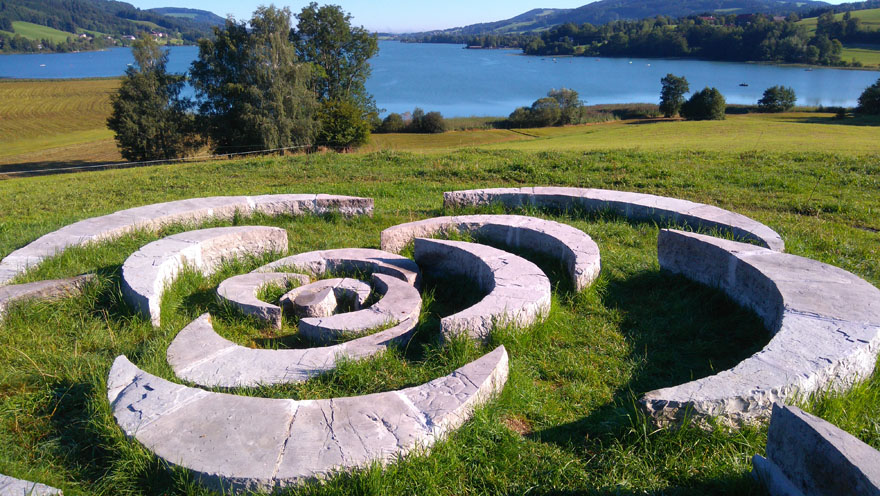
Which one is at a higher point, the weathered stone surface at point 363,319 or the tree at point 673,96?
the weathered stone surface at point 363,319

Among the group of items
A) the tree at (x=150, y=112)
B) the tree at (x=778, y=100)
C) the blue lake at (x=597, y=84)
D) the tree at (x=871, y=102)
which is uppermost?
the tree at (x=150, y=112)

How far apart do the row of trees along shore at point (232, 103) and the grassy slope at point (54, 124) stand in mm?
4372

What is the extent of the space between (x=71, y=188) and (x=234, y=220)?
6.90m

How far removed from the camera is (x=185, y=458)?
2.96 meters

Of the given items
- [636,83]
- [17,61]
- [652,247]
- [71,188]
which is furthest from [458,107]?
[17,61]

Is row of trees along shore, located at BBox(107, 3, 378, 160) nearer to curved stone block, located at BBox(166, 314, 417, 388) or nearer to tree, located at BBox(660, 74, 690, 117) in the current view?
curved stone block, located at BBox(166, 314, 417, 388)

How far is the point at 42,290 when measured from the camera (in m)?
5.35

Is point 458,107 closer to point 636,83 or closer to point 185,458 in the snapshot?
point 636,83

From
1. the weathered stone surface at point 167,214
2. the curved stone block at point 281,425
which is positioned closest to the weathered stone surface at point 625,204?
the weathered stone surface at point 167,214

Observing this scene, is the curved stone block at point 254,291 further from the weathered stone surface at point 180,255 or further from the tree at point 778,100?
the tree at point 778,100

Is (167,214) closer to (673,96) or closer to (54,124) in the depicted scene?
(54,124)

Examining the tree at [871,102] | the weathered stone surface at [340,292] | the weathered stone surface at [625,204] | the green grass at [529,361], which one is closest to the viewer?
the green grass at [529,361]

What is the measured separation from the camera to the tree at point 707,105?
5059 cm

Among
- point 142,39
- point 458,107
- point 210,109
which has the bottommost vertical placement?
point 458,107
